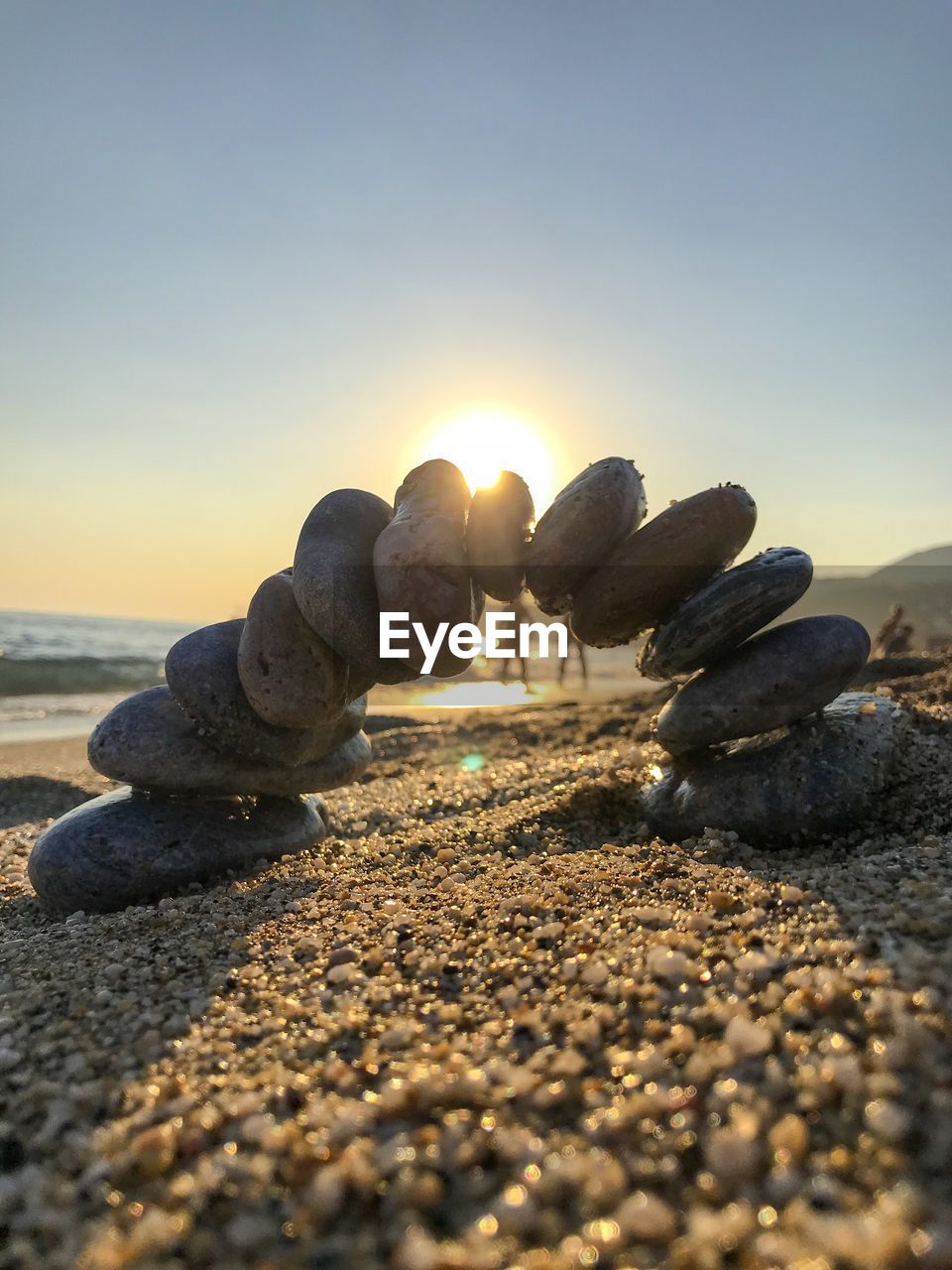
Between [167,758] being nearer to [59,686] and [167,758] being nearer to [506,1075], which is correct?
[506,1075]

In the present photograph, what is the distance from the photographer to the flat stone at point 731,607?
390 cm

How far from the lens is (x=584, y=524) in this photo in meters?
3.88

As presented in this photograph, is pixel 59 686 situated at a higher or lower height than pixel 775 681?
lower

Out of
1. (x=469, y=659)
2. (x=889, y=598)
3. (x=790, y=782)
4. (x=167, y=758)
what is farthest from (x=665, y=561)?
(x=889, y=598)

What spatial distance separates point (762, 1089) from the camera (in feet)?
5.34

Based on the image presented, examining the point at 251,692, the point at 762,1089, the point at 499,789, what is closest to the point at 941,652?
the point at 499,789

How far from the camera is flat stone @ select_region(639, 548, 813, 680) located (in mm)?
3900

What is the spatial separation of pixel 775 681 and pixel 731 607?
1.45 ft

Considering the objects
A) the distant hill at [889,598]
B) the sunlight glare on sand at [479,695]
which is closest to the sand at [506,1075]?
the sunlight glare on sand at [479,695]

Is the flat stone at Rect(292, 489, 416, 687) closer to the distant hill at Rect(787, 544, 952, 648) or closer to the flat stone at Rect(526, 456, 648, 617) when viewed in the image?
the flat stone at Rect(526, 456, 648, 617)

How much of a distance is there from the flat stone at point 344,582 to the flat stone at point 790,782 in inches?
62.2

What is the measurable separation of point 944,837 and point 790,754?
79 cm

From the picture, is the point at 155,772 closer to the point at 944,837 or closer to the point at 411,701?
the point at 944,837

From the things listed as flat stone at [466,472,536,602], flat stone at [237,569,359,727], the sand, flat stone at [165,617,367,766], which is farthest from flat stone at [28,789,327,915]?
flat stone at [466,472,536,602]
